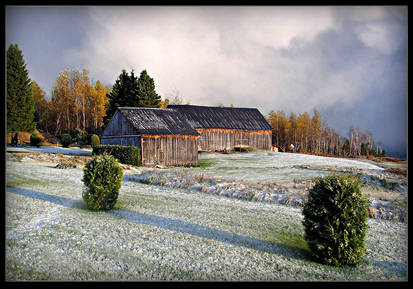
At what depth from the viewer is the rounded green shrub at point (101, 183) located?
918 cm

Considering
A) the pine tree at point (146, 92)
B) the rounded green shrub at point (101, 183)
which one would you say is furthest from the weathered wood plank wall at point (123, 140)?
the rounded green shrub at point (101, 183)

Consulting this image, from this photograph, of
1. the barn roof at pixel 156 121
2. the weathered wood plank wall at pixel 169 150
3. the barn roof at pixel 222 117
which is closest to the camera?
the weathered wood plank wall at pixel 169 150

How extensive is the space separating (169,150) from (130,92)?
71.9 feet

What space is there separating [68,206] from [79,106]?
51.3 metres

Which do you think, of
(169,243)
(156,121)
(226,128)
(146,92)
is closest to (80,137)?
(146,92)

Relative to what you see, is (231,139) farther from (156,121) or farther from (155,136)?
(155,136)

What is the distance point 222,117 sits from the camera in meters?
43.2

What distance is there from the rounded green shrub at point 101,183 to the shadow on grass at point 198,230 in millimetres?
369

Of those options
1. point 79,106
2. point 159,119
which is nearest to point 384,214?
point 159,119

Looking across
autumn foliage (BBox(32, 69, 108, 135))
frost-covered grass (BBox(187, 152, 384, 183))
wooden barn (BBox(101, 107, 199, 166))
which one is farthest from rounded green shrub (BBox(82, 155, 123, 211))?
autumn foliage (BBox(32, 69, 108, 135))

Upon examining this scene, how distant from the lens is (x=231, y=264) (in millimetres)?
5609

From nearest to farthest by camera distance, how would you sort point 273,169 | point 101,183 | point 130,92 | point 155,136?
point 101,183 < point 273,169 < point 155,136 < point 130,92

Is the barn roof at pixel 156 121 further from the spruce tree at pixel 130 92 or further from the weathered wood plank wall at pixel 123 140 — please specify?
the spruce tree at pixel 130 92
